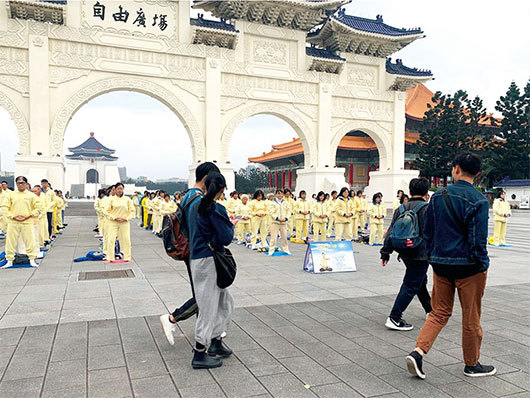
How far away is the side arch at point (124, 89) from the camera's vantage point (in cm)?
1745

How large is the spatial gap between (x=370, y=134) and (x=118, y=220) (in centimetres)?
1873

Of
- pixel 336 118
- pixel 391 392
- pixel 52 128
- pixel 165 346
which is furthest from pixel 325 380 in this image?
pixel 336 118

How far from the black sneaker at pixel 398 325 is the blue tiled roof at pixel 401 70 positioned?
72.2 ft

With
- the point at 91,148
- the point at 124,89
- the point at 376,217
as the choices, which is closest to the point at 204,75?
the point at 124,89

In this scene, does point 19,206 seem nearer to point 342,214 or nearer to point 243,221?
point 243,221

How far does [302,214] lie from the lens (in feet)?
39.8

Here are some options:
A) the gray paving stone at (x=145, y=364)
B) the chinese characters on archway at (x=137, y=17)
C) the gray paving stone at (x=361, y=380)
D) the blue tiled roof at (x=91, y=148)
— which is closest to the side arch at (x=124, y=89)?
the chinese characters on archway at (x=137, y=17)

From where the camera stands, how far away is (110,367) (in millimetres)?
3246

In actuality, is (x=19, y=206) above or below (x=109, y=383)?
above

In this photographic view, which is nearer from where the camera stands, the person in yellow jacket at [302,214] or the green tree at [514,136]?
the person in yellow jacket at [302,214]

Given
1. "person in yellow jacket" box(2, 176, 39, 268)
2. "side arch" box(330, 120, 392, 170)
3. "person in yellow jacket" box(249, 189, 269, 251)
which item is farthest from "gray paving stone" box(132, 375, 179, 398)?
"side arch" box(330, 120, 392, 170)

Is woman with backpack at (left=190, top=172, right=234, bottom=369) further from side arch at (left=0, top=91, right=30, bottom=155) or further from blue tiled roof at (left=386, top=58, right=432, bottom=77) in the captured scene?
blue tiled roof at (left=386, top=58, right=432, bottom=77)

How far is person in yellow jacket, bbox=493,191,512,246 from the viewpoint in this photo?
470 inches

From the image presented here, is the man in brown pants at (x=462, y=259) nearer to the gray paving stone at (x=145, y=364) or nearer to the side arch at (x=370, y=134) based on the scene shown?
the gray paving stone at (x=145, y=364)
